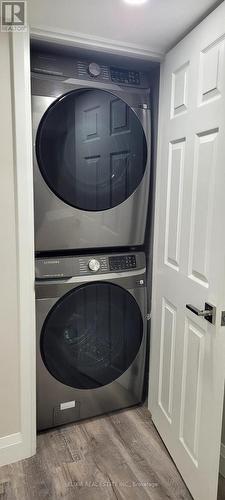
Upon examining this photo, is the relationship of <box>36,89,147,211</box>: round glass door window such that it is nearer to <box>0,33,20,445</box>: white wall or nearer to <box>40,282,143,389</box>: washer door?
<box>0,33,20,445</box>: white wall

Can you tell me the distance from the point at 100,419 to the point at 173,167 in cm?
146

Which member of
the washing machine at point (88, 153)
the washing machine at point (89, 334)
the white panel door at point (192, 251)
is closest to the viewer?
the white panel door at point (192, 251)

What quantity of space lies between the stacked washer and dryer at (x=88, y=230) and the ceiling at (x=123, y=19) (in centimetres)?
20

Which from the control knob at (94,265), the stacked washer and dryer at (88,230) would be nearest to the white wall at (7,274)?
the stacked washer and dryer at (88,230)

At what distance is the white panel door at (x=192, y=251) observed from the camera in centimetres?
126

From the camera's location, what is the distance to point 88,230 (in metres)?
1.78

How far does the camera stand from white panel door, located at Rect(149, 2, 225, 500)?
1265 millimetres

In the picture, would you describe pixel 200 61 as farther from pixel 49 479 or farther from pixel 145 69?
pixel 49 479

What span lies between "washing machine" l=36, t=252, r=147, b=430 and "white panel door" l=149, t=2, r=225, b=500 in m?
0.19

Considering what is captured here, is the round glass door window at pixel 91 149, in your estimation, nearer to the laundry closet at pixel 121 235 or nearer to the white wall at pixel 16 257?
the laundry closet at pixel 121 235

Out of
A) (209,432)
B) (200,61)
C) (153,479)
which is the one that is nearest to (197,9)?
(200,61)

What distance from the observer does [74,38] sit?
153 centimetres

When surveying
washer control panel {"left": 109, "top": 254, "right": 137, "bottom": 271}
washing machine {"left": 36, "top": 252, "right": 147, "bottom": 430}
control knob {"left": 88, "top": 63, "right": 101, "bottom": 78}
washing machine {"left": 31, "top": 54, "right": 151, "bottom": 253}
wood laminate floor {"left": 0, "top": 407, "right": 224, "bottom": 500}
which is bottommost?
wood laminate floor {"left": 0, "top": 407, "right": 224, "bottom": 500}

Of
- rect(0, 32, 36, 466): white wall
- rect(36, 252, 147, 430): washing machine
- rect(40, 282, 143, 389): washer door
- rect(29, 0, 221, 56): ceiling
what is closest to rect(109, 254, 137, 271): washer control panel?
rect(36, 252, 147, 430): washing machine
